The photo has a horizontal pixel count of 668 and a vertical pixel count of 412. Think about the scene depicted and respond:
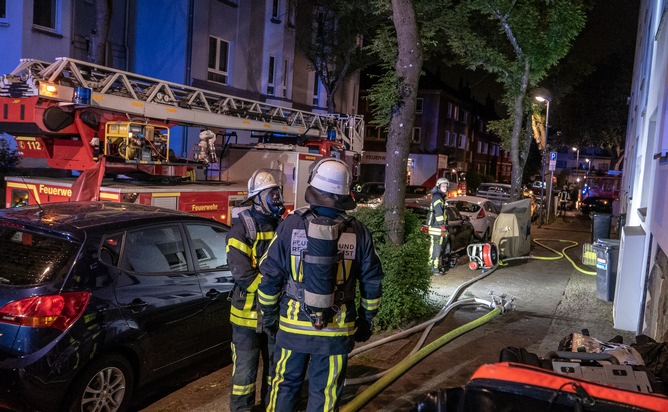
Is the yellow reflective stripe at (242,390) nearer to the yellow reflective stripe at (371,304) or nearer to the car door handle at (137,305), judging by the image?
the car door handle at (137,305)

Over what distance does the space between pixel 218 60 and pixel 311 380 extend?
18.6 meters

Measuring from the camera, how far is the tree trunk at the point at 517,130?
→ 797 inches

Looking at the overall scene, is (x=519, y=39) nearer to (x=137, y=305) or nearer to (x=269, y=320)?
(x=137, y=305)

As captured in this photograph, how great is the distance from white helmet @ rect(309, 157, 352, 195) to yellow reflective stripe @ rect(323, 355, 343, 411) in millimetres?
1038

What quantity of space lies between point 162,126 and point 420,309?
16.4 ft

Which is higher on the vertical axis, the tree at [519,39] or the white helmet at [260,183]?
the tree at [519,39]

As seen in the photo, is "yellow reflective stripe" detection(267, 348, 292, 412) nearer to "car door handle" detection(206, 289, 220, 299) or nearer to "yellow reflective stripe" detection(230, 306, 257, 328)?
"yellow reflective stripe" detection(230, 306, 257, 328)

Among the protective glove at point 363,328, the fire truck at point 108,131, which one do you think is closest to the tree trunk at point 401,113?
the fire truck at point 108,131

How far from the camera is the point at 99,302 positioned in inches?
158

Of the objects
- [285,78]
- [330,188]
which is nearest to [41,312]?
[330,188]

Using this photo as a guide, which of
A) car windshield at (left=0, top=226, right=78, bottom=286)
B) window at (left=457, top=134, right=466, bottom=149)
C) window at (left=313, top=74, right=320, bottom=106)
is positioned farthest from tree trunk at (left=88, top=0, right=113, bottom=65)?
window at (left=457, top=134, right=466, bottom=149)

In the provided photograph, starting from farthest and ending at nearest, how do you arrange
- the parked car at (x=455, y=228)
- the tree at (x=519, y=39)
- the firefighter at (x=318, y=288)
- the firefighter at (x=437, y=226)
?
1. the tree at (x=519, y=39)
2. the parked car at (x=455, y=228)
3. the firefighter at (x=437, y=226)
4. the firefighter at (x=318, y=288)

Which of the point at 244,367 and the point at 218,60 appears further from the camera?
the point at 218,60

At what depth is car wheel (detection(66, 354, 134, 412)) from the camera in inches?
154
